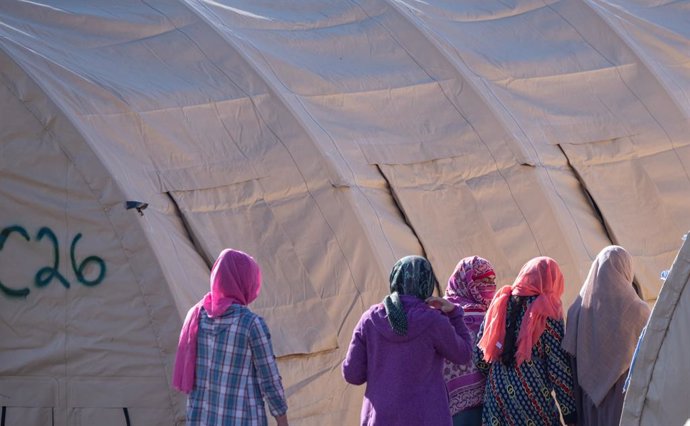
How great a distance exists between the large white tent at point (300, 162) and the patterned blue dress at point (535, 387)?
86.0 inches

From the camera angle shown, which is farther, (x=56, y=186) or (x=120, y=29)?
(x=120, y=29)

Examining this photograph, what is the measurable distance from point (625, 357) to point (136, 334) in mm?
3211

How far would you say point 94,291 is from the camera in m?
8.62

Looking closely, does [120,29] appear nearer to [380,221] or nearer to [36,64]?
[36,64]

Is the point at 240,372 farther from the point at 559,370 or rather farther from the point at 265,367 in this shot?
the point at 559,370

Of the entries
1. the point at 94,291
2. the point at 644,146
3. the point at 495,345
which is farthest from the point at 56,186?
the point at 644,146

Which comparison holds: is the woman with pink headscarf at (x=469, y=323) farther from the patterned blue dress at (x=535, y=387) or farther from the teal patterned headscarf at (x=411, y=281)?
the teal patterned headscarf at (x=411, y=281)

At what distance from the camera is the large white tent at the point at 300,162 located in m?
8.59

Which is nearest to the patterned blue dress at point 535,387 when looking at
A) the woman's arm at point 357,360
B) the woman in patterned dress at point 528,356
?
the woman in patterned dress at point 528,356

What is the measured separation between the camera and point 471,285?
25.3 feet

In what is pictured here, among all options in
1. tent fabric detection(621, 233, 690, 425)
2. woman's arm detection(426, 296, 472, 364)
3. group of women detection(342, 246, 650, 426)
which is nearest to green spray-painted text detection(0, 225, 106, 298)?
group of women detection(342, 246, 650, 426)

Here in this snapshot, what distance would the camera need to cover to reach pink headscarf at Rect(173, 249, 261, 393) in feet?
21.6

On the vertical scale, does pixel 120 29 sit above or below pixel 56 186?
above

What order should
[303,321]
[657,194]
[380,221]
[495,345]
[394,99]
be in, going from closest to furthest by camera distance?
[495,345] < [303,321] < [380,221] < [394,99] < [657,194]
